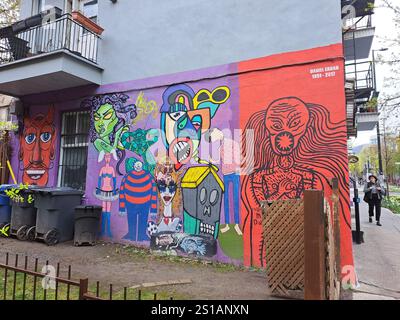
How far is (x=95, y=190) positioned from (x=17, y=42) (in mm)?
4789

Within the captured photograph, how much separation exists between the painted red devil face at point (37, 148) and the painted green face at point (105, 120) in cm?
170

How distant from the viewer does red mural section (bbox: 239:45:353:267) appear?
527cm

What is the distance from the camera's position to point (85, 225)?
23.5ft

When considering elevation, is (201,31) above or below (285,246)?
above

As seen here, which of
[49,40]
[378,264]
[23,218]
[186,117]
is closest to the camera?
[378,264]

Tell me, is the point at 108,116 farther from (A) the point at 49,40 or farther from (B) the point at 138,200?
(A) the point at 49,40

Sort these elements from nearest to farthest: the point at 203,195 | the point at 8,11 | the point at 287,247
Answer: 1. the point at 287,247
2. the point at 203,195
3. the point at 8,11

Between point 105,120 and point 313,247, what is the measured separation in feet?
20.7

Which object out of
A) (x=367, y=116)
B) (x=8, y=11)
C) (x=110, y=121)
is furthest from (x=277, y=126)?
(x=8, y=11)

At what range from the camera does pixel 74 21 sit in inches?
297

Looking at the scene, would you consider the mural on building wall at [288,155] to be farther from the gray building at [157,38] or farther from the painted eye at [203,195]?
the gray building at [157,38]
